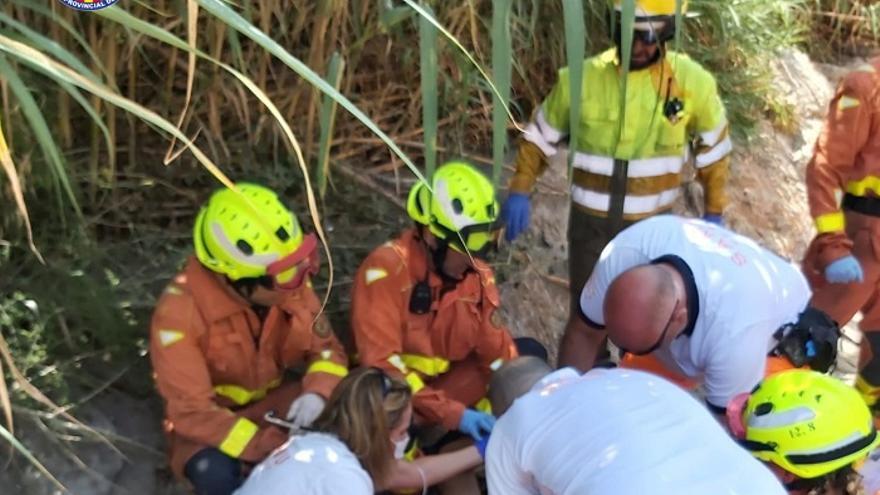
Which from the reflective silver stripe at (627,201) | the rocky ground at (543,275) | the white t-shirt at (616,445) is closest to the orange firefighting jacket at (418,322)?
the reflective silver stripe at (627,201)

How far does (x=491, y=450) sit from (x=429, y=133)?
1.35 meters

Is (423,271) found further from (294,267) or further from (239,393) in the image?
(239,393)

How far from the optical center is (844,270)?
357 cm

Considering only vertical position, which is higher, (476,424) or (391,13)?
(391,13)

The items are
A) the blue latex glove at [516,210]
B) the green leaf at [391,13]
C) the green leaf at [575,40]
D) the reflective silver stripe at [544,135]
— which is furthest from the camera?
the blue latex glove at [516,210]

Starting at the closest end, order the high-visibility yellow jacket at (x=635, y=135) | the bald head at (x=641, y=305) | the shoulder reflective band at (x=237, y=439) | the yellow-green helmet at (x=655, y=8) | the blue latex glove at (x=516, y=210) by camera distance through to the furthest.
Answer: the bald head at (x=641, y=305), the shoulder reflective band at (x=237, y=439), the yellow-green helmet at (x=655, y=8), the high-visibility yellow jacket at (x=635, y=135), the blue latex glove at (x=516, y=210)

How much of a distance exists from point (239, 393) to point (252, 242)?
Answer: 2.14ft

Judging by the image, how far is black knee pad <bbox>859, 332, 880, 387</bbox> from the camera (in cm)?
375

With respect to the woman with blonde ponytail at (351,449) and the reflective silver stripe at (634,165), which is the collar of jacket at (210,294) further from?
the reflective silver stripe at (634,165)

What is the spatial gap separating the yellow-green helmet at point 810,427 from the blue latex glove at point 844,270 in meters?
1.25

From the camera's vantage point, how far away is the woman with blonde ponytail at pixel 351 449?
2555 millimetres

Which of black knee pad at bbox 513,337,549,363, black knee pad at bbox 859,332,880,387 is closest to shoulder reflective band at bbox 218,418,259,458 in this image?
black knee pad at bbox 513,337,549,363

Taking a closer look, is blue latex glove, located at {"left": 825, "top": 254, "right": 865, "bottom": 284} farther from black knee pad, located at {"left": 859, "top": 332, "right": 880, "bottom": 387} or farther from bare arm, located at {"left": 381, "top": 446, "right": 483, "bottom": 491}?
bare arm, located at {"left": 381, "top": 446, "right": 483, "bottom": 491}

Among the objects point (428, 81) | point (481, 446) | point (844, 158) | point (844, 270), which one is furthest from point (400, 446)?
point (428, 81)
